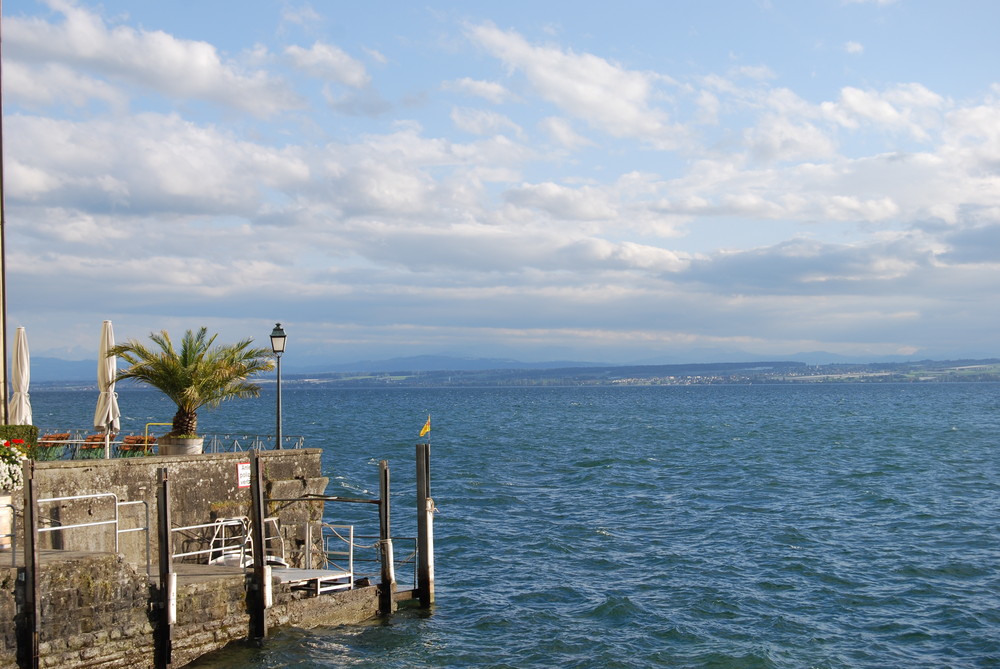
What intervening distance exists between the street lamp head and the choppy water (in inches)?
254

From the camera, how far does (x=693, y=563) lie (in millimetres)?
24578

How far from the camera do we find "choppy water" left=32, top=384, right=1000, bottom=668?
17.5 m

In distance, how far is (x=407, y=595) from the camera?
19.9 m

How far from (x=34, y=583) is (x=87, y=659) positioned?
1498mm

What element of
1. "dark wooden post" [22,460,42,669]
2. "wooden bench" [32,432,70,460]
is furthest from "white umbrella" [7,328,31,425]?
"dark wooden post" [22,460,42,669]

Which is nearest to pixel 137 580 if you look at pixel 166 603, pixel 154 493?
pixel 166 603

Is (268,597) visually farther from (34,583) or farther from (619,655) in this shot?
(619,655)

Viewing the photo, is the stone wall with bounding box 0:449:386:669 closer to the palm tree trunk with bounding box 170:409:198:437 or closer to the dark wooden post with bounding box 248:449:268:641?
Answer: the dark wooden post with bounding box 248:449:268:641

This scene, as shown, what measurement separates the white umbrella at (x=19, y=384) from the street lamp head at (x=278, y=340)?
17.9 ft

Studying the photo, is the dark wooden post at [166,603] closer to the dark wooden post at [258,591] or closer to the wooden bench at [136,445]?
the dark wooden post at [258,591]

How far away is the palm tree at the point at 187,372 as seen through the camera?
2172 cm

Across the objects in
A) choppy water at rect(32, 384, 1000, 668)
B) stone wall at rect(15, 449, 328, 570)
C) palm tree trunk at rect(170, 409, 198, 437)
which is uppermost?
palm tree trunk at rect(170, 409, 198, 437)

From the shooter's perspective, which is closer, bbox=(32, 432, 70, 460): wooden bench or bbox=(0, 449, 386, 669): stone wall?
bbox=(0, 449, 386, 669): stone wall

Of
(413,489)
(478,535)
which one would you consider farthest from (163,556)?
(413,489)
